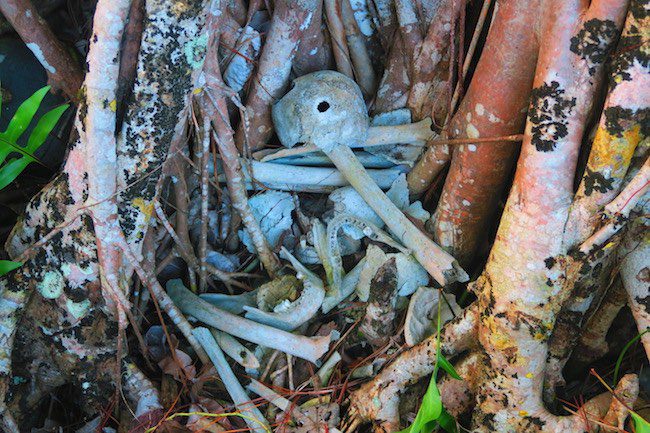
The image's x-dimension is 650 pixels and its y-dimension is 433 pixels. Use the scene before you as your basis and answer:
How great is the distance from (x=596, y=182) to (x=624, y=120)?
0.20 m

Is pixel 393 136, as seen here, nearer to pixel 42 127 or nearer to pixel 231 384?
pixel 231 384

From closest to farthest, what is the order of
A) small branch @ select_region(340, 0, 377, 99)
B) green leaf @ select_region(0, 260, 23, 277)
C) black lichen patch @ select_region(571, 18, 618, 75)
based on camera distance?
black lichen patch @ select_region(571, 18, 618, 75) < green leaf @ select_region(0, 260, 23, 277) < small branch @ select_region(340, 0, 377, 99)

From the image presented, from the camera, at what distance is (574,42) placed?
1.96 m

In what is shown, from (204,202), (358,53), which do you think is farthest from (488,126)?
(204,202)

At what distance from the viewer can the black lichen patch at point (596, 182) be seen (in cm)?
200

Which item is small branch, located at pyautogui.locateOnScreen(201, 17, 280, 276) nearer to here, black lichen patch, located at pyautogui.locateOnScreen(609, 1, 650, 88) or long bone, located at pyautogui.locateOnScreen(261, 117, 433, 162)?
long bone, located at pyautogui.locateOnScreen(261, 117, 433, 162)

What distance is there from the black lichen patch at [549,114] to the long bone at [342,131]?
2.05 feet

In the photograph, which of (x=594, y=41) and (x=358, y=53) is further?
(x=358, y=53)

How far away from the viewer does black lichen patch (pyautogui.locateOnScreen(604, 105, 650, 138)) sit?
1.90 m

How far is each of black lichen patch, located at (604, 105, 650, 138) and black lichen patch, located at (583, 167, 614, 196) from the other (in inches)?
5.1

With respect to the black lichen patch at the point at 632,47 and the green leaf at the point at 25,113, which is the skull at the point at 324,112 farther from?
the black lichen patch at the point at 632,47

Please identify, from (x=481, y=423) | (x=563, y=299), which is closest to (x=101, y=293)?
(x=481, y=423)

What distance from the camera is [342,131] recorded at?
2.64 meters

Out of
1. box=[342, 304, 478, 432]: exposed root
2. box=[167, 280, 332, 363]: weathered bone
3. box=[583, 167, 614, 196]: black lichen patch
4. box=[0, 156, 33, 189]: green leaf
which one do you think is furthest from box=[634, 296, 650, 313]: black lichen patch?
box=[0, 156, 33, 189]: green leaf
